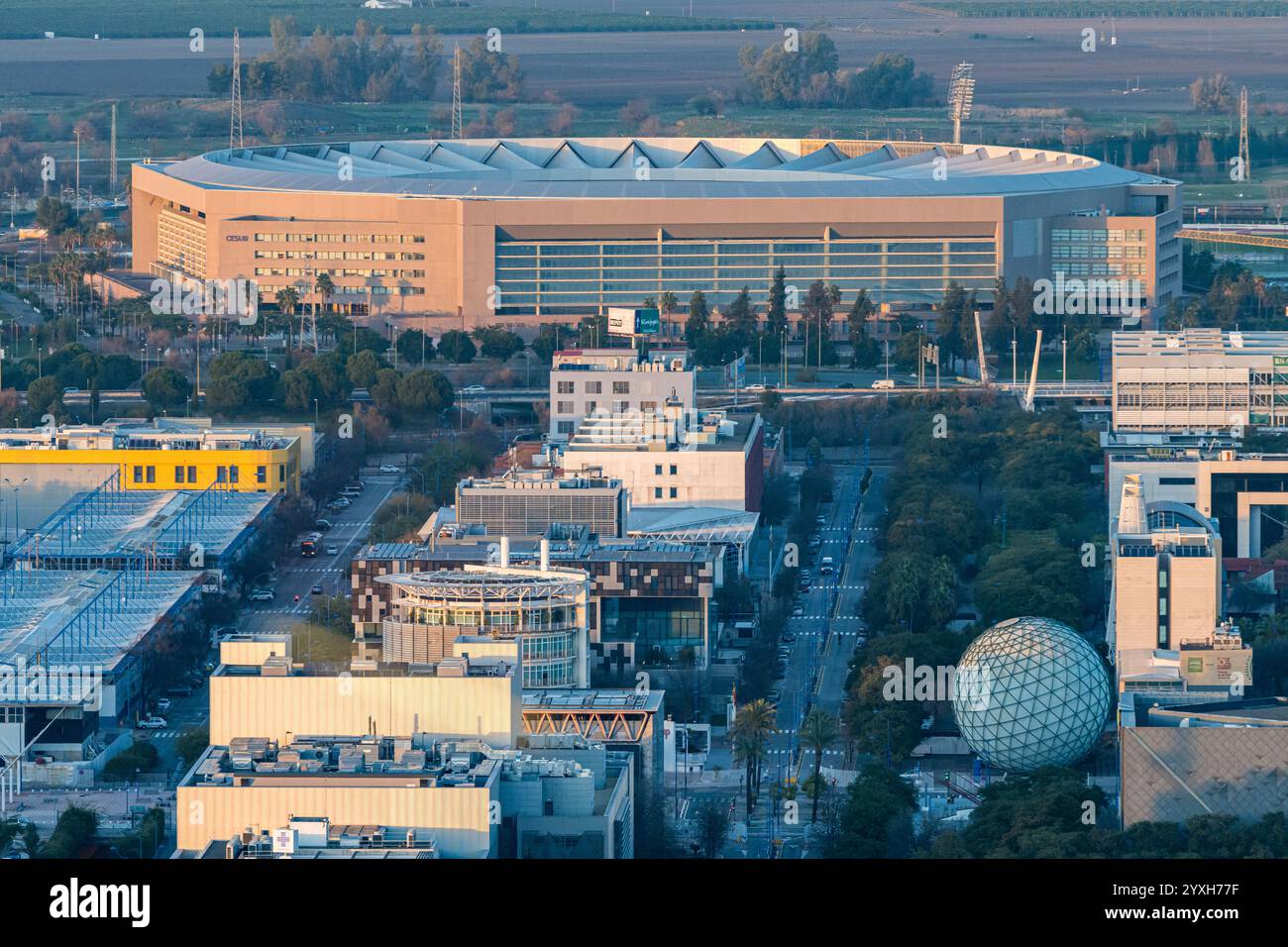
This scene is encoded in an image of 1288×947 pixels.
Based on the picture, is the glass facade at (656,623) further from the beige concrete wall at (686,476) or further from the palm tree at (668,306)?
the palm tree at (668,306)

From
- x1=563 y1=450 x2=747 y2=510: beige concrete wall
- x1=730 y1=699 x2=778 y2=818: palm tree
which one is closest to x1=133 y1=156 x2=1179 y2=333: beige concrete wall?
x1=563 y1=450 x2=747 y2=510: beige concrete wall

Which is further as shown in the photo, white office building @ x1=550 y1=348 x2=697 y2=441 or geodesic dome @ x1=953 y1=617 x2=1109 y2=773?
white office building @ x1=550 y1=348 x2=697 y2=441

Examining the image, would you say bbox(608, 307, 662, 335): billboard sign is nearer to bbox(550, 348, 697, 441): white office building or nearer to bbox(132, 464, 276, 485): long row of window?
bbox(550, 348, 697, 441): white office building

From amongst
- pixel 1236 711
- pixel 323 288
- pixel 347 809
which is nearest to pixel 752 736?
pixel 1236 711

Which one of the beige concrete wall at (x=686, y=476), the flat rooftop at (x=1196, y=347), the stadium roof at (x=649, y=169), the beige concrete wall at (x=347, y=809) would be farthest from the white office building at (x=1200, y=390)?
the beige concrete wall at (x=347, y=809)

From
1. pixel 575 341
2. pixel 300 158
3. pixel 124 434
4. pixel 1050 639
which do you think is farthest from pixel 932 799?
pixel 300 158

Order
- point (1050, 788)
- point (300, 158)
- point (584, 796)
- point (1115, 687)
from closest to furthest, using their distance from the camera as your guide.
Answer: point (584, 796)
point (1050, 788)
point (1115, 687)
point (300, 158)

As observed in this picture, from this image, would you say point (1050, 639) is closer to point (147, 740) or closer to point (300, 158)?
point (147, 740)
